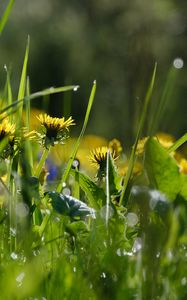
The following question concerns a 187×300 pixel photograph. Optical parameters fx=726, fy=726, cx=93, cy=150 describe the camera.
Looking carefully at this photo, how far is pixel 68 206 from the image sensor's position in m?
1.21

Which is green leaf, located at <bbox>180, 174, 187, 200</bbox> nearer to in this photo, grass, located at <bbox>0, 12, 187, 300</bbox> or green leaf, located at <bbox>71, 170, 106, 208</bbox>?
grass, located at <bbox>0, 12, 187, 300</bbox>

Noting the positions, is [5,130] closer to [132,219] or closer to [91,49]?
[132,219]

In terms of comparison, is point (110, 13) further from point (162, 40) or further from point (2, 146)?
point (2, 146)

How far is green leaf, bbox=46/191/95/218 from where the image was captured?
3.90 feet

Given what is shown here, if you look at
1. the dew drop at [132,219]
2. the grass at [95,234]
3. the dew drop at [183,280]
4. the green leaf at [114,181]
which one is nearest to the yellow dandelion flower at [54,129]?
the grass at [95,234]

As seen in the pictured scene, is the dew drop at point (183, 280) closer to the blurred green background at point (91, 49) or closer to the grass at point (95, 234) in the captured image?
the grass at point (95, 234)

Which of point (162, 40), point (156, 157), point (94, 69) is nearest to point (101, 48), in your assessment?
point (94, 69)

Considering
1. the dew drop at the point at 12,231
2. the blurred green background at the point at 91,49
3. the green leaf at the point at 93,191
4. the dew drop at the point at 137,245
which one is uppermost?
the green leaf at the point at 93,191

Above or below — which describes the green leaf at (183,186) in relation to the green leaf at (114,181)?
above

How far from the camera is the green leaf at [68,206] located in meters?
1.19

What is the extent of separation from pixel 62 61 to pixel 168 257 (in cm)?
915

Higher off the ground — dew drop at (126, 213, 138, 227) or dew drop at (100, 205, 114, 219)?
dew drop at (100, 205, 114, 219)

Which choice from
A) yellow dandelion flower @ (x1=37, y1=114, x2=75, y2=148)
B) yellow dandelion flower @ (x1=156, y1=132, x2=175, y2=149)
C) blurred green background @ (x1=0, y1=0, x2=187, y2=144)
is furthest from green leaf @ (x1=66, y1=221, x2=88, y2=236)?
blurred green background @ (x1=0, y1=0, x2=187, y2=144)

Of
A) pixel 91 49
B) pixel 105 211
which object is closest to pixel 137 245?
pixel 105 211
